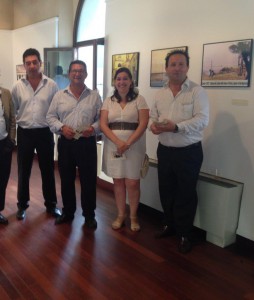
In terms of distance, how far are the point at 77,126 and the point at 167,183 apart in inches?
38.1

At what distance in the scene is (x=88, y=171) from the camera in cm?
316

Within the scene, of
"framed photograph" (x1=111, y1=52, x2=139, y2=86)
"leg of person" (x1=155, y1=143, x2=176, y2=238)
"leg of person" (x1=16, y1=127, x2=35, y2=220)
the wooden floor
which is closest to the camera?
the wooden floor

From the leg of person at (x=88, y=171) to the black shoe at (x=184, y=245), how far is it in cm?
87

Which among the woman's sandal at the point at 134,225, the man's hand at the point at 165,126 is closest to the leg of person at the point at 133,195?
the woman's sandal at the point at 134,225

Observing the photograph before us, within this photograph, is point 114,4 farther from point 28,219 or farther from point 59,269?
point 59,269

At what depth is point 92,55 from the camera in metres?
4.67

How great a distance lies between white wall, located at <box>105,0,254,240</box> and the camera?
2818mm

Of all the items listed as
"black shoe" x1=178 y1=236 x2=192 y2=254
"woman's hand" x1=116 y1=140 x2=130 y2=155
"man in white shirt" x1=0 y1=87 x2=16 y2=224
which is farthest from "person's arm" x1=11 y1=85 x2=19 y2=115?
"black shoe" x1=178 y1=236 x2=192 y2=254

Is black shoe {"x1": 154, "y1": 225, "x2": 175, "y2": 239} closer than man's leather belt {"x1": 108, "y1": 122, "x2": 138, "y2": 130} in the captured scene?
No

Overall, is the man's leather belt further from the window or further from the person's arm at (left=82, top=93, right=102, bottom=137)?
the window

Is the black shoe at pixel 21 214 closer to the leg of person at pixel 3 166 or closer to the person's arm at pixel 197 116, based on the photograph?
the leg of person at pixel 3 166

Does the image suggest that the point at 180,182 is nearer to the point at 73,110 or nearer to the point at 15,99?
the point at 73,110

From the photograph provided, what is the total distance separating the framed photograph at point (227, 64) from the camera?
9.07 feet

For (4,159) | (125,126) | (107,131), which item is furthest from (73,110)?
(4,159)
